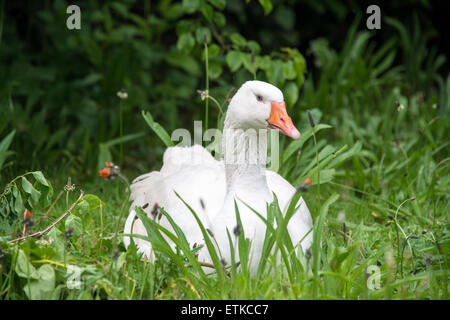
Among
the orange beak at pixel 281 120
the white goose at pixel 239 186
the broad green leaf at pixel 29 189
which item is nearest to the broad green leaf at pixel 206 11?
the white goose at pixel 239 186

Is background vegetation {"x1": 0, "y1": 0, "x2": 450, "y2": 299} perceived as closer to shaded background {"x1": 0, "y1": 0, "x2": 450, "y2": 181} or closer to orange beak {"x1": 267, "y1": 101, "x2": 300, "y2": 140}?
shaded background {"x1": 0, "y1": 0, "x2": 450, "y2": 181}

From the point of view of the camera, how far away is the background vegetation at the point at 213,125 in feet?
7.41

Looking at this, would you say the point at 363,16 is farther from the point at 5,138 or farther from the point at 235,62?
the point at 5,138

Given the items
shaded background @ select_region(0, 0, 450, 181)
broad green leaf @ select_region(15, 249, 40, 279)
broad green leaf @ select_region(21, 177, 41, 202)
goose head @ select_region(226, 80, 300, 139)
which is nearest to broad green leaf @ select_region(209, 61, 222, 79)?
shaded background @ select_region(0, 0, 450, 181)

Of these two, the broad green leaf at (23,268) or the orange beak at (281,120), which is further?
the orange beak at (281,120)

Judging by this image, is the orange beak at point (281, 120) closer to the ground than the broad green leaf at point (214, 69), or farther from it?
closer to the ground

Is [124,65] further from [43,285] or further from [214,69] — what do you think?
[43,285]

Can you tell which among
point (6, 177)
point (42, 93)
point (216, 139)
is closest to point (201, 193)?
point (216, 139)

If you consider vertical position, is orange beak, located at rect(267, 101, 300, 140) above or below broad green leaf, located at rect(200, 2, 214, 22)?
below

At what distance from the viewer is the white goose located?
2.59 meters

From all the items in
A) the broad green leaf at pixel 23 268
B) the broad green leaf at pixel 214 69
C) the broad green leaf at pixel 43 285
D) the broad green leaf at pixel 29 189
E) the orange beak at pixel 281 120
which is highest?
the broad green leaf at pixel 214 69

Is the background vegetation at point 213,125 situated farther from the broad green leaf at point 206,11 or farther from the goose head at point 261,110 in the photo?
the goose head at point 261,110

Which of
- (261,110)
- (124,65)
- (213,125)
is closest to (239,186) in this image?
(261,110)

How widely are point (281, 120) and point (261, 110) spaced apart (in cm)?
11
